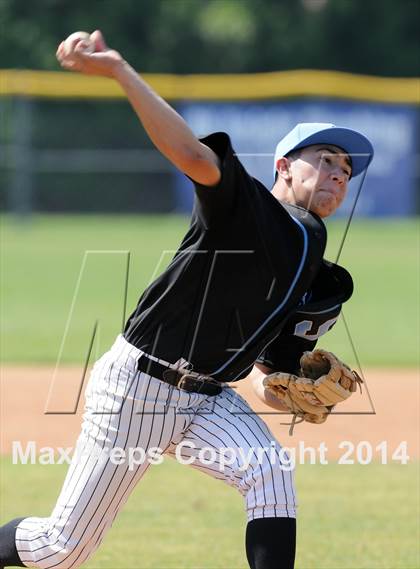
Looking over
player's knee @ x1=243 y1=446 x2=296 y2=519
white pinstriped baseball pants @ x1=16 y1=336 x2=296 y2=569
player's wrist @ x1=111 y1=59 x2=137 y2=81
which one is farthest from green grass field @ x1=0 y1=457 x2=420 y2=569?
player's wrist @ x1=111 y1=59 x2=137 y2=81

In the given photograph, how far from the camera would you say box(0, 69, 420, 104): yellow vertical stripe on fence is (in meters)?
20.8

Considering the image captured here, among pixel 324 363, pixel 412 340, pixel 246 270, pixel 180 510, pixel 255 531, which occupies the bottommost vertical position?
pixel 412 340

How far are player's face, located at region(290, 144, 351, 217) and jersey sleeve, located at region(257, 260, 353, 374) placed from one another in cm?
21

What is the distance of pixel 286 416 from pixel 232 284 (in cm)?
371

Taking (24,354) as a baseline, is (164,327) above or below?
above

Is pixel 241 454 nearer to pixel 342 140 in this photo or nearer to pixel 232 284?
pixel 232 284

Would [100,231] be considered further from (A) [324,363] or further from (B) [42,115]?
(A) [324,363]

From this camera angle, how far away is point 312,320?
11.4 ft

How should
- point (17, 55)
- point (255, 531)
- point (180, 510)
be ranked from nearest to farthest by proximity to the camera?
point (255, 531), point (180, 510), point (17, 55)

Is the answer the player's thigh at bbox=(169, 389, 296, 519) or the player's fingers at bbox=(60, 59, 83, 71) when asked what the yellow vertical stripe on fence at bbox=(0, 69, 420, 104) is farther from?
the player's fingers at bbox=(60, 59, 83, 71)

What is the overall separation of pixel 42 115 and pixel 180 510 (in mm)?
18786

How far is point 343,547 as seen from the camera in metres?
4.46

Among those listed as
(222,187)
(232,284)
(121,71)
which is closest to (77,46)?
(121,71)

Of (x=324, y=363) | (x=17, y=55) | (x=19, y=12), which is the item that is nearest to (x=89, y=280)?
(x=324, y=363)
